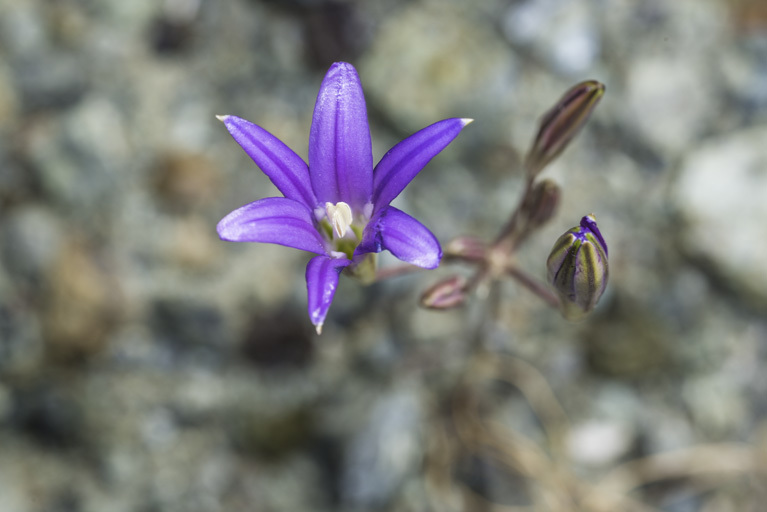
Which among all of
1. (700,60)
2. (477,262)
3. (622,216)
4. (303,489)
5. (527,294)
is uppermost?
(700,60)

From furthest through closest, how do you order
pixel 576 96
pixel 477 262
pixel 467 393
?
pixel 467 393, pixel 477 262, pixel 576 96

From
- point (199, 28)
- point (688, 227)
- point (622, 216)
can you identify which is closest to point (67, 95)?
point (199, 28)

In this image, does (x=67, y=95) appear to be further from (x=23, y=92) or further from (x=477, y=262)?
(x=477, y=262)

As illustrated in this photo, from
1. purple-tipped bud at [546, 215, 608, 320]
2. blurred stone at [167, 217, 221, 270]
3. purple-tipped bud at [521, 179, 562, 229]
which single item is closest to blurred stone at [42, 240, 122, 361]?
blurred stone at [167, 217, 221, 270]

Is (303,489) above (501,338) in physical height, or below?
below

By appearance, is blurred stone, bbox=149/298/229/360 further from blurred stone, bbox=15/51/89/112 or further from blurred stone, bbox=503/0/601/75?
blurred stone, bbox=503/0/601/75

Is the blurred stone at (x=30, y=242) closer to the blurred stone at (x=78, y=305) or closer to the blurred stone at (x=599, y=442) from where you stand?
the blurred stone at (x=78, y=305)

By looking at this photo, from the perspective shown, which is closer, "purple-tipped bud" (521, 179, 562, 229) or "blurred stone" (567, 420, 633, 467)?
"purple-tipped bud" (521, 179, 562, 229)
